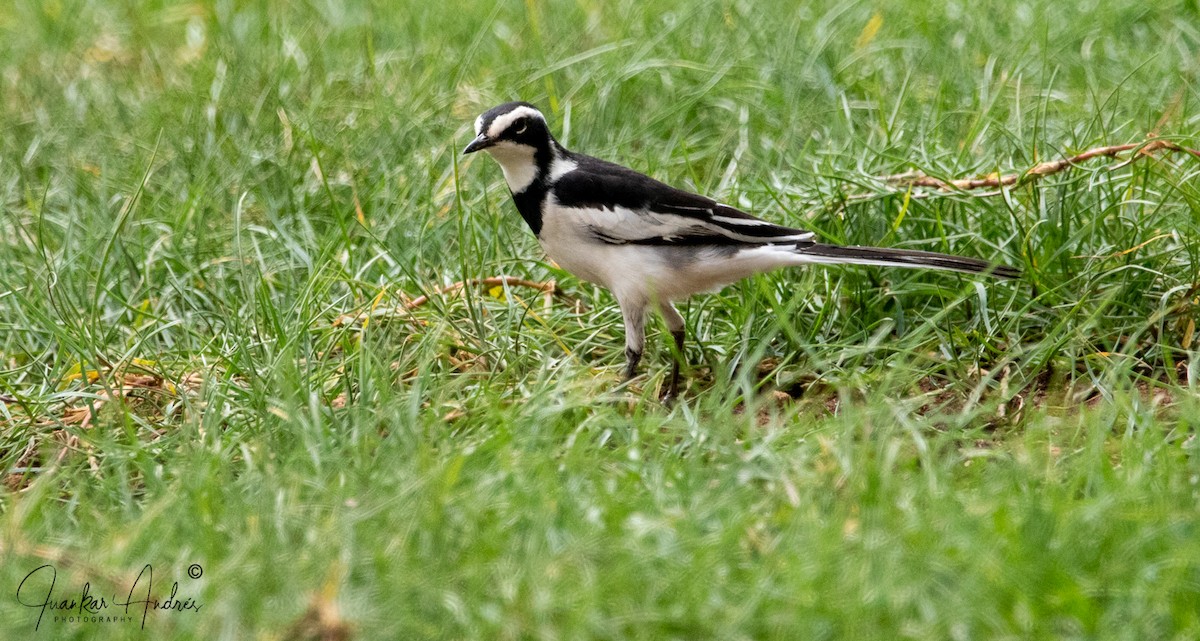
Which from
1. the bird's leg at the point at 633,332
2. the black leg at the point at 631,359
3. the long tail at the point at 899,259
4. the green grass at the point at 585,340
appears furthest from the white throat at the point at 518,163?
the long tail at the point at 899,259

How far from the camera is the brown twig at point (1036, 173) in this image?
15.0 ft

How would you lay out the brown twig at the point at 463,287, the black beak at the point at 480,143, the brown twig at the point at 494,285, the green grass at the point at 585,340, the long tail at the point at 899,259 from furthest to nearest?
the brown twig at the point at 494,285, the brown twig at the point at 463,287, the black beak at the point at 480,143, the long tail at the point at 899,259, the green grass at the point at 585,340

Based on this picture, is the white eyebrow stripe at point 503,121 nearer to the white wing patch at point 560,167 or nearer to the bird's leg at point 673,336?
the white wing patch at point 560,167

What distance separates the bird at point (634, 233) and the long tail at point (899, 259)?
11cm

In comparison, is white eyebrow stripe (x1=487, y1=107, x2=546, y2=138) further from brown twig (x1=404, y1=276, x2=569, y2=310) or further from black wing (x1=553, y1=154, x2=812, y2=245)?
brown twig (x1=404, y1=276, x2=569, y2=310)

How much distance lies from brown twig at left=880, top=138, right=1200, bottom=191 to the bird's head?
133cm

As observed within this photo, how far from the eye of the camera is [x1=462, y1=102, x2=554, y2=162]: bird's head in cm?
453

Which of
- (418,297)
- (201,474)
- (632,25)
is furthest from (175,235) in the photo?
(632,25)

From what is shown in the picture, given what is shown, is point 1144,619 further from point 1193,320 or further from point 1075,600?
point 1193,320

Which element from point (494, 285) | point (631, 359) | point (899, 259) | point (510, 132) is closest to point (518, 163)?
point (510, 132)

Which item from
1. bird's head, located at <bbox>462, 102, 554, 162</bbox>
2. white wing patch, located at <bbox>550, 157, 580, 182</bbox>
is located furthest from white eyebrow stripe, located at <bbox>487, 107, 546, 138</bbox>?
white wing patch, located at <bbox>550, 157, 580, 182</bbox>

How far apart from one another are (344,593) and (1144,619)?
162 cm

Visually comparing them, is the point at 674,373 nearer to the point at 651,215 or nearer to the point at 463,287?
the point at 651,215

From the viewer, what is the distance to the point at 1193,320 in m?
4.43
